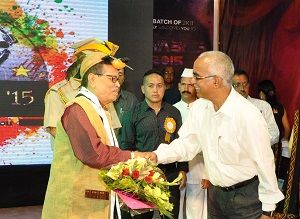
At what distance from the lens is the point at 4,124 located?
5758 millimetres

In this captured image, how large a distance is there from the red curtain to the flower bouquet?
5.39 m

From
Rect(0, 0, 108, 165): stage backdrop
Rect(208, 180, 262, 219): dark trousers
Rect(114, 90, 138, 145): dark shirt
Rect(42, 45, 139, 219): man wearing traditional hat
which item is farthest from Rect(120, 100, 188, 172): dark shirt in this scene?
Rect(42, 45, 139, 219): man wearing traditional hat

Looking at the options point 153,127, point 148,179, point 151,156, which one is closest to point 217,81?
point 151,156

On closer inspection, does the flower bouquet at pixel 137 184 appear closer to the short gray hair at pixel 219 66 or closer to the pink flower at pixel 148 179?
the pink flower at pixel 148 179

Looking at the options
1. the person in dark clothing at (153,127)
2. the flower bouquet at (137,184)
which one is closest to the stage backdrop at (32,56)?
the person in dark clothing at (153,127)

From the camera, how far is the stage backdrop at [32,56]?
5.73 metres

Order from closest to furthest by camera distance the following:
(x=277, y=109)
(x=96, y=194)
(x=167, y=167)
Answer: (x=96, y=194) → (x=167, y=167) → (x=277, y=109)

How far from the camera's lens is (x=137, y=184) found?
Answer: 2461 millimetres

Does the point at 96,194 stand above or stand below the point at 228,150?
below

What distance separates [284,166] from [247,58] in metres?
2.85

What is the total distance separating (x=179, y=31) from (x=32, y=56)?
310cm

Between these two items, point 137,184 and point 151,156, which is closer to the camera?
point 137,184

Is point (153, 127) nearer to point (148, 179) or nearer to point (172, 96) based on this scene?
point (148, 179)

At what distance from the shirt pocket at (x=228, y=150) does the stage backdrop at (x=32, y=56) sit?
3.13 m
